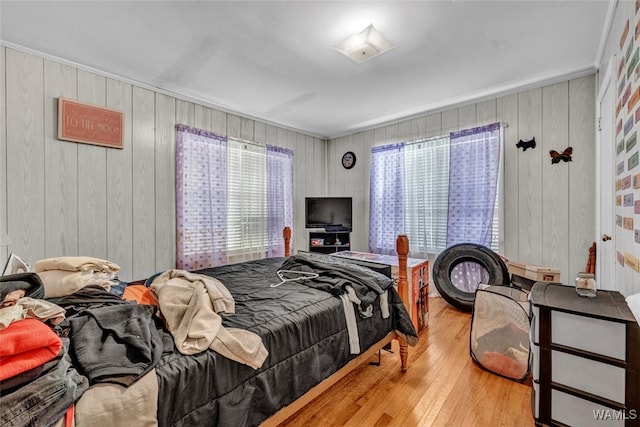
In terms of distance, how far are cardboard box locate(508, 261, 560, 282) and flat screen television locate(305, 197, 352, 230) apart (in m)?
2.16

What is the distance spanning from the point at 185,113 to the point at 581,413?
13.1 feet

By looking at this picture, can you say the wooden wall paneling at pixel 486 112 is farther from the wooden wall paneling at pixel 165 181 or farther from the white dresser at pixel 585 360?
the wooden wall paneling at pixel 165 181

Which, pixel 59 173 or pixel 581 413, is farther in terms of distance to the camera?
pixel 59 173

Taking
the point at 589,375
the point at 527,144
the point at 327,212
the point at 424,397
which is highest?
the point at 527,144

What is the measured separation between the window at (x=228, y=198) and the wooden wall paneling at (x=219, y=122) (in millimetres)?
106

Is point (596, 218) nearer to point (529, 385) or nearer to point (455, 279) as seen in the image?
point (455, 279)

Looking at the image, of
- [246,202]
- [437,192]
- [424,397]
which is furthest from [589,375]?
[246,202]

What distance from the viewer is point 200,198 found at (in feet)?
11.3

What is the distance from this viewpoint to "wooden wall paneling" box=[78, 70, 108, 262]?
2660 mm

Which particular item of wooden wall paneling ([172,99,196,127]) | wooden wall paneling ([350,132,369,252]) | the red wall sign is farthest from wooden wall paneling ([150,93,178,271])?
wooden wall paneling ([350,132,369,252])

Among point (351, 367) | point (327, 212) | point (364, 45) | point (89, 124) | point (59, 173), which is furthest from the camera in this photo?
point (327, 212)

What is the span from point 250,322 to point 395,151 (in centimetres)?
349

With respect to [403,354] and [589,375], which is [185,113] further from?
[589,375]

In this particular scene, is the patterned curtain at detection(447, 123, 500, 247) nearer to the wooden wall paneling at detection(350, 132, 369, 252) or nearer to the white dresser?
the wooden wall paneling at detection(350, 132, 369, 252)
